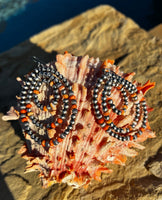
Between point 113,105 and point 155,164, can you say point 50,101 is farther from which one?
point 155,164

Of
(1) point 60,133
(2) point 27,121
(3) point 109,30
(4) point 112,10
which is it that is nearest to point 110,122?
(1) point 60,133

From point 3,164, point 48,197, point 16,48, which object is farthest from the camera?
point 16,48

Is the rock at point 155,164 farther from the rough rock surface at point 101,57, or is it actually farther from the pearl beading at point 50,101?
the pearl beading at point 50,101

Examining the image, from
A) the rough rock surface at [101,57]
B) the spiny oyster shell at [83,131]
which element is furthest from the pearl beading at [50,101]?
the rough rock surface at [101,57]

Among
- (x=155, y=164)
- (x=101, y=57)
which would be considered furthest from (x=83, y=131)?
(x=101, y=57)

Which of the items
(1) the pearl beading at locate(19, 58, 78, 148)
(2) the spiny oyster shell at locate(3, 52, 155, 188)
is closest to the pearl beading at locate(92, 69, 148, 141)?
(2) the spiny oyster shell at locate(3, 52, 155, 188)

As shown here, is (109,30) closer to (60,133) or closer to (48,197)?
(60,133)
